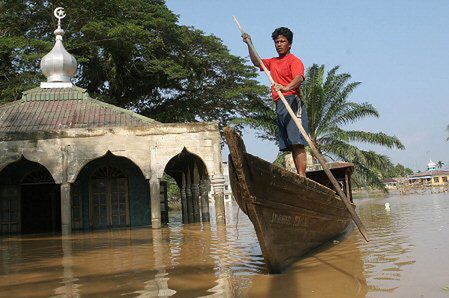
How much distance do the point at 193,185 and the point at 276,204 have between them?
12.5 m

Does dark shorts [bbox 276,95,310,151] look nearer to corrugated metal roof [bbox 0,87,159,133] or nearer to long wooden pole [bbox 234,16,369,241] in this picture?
long wooden pole [bbox 234,16,369,241]

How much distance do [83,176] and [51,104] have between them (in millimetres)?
2767

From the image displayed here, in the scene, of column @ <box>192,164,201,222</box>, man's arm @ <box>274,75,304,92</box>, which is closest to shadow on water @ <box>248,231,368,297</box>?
man's arm @ <box>274,75,304,92</box>

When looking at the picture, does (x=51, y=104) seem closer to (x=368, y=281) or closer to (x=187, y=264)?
(x=187, y=264)

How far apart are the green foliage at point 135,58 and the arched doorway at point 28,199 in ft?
22.8

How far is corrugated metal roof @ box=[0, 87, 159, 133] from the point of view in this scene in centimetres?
1354

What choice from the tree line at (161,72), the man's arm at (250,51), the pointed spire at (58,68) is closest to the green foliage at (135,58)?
the tree line at (161,72)

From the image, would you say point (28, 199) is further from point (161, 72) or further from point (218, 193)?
point (161, 72)

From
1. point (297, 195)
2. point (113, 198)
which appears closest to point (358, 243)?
point (297, 195)

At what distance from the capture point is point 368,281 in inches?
160

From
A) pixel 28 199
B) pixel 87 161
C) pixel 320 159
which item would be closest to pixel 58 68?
pixel 28 199

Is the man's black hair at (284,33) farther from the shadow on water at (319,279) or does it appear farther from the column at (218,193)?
the column at (218,193)

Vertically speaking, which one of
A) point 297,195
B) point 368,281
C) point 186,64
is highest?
point 186,64

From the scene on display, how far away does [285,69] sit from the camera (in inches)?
238
